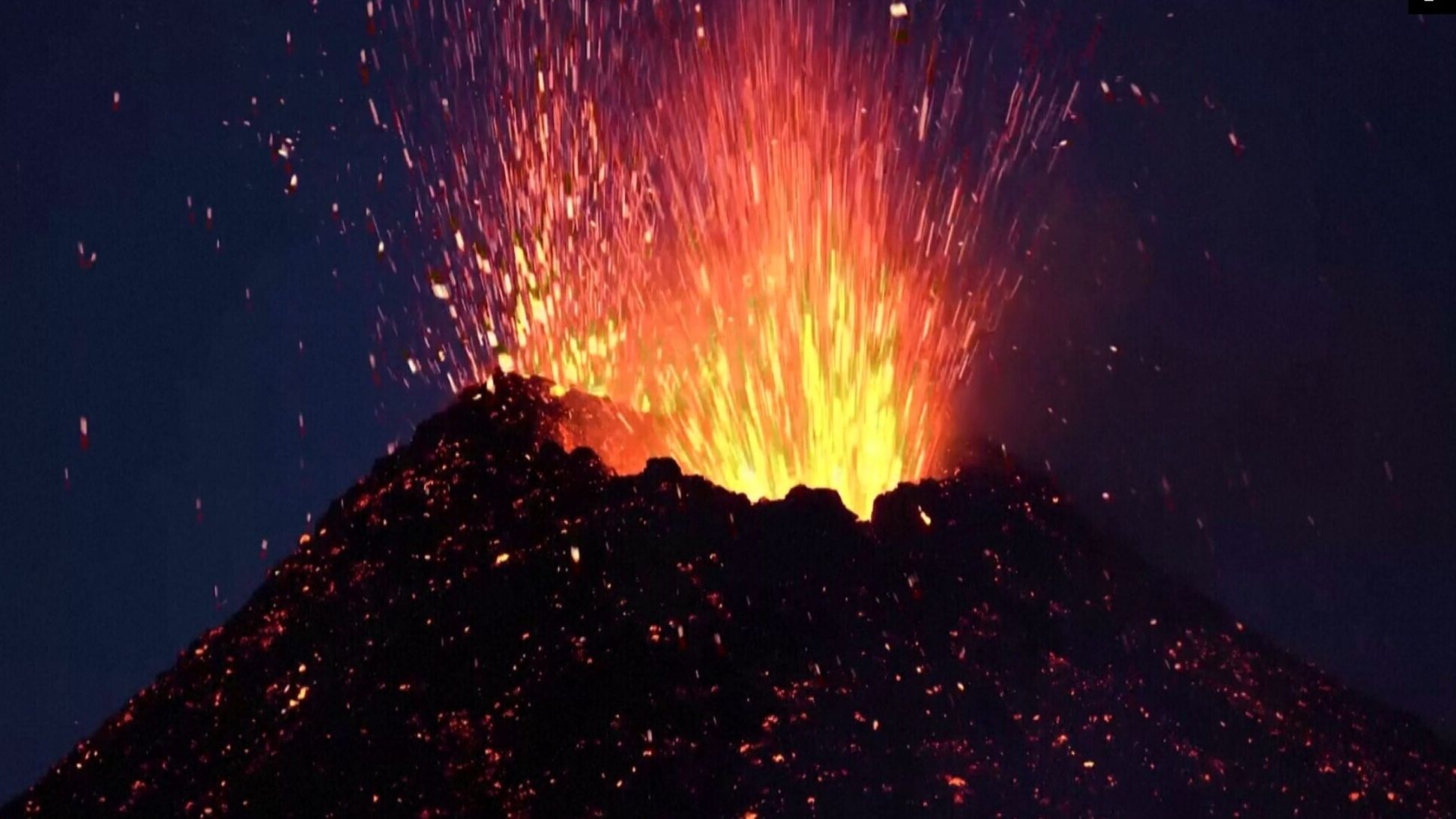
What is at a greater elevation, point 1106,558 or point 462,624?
point 462,624

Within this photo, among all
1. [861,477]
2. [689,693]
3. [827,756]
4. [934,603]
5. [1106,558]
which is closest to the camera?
[827,756]

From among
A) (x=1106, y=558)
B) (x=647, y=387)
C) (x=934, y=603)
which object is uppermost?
(x=647, y=387)

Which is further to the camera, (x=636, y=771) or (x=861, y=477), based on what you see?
(x=861, y=477)

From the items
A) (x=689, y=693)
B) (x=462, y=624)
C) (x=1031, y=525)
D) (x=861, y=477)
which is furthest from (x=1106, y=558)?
(x=462, y=624)

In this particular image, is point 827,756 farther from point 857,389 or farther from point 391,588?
point 857,389

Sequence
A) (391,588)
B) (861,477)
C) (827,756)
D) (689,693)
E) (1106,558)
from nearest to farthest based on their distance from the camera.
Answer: (827,756), (689,693), (391,588), (1106,558), (861,477)

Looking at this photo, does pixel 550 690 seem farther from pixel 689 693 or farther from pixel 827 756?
pixel 827 756
